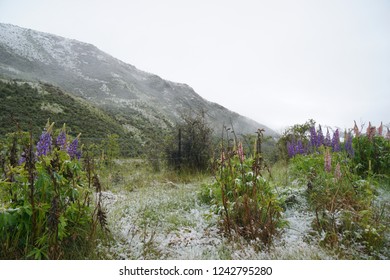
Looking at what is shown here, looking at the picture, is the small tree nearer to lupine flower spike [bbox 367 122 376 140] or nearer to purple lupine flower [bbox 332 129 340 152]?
purple lupine flower [bbox 332 129 340 152]

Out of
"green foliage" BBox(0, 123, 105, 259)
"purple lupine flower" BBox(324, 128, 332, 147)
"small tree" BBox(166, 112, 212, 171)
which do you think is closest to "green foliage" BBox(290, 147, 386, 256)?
"purple lupine flower" BBox(324, 128, 332, 147)

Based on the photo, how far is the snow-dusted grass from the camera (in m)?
2.67

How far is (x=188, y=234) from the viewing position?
3.20 meters

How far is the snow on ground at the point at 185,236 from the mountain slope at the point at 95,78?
128 feet

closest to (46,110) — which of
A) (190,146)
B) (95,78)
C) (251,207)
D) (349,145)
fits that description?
(190,146)

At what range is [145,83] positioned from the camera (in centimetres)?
9706

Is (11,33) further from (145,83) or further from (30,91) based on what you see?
(30,91)

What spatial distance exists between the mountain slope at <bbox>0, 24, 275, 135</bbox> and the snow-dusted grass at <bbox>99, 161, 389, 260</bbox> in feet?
128

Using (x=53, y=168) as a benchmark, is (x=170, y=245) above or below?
below

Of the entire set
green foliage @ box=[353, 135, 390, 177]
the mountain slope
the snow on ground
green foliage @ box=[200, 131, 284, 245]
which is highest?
the mountain slope

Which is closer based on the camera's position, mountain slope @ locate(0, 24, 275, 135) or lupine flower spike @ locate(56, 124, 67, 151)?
lupine flower spike @ locate(56, 124, 67, 151)

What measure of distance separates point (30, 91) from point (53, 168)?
3739 cm

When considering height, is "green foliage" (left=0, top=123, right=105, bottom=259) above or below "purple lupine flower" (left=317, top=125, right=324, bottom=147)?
below
